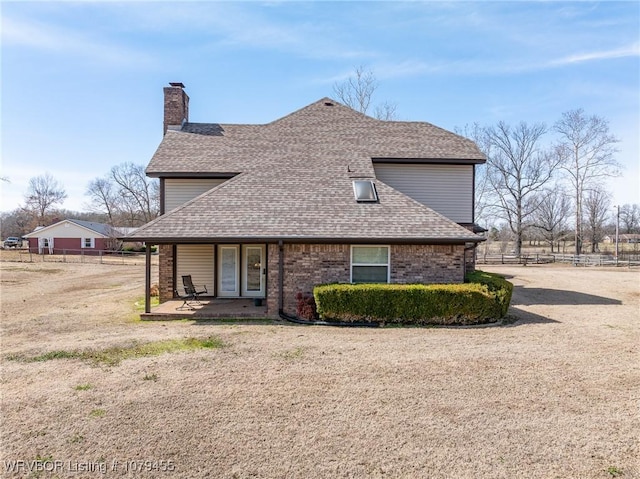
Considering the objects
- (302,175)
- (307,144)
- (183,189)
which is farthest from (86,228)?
(302,175)

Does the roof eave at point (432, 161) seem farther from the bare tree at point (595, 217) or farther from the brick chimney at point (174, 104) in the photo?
the bare tree at point (595, 217)

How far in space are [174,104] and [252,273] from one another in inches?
343

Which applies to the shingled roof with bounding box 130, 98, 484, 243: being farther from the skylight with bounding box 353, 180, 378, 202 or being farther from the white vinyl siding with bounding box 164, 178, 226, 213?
the white vinyl siding with bounding box 164, 178, 226, 213

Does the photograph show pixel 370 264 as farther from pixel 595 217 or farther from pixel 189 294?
pixel 595 217

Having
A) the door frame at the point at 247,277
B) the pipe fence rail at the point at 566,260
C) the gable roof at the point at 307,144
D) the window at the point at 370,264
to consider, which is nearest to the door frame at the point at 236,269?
→ the door frame at the point at 247,277

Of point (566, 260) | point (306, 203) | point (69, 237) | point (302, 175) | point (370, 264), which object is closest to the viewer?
point (370, 264)

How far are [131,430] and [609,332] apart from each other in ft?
33.9

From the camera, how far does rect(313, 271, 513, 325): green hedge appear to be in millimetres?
10281

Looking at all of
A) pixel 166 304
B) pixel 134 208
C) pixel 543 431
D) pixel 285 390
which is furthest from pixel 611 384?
pixel 134 208

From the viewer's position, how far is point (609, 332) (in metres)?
9.59

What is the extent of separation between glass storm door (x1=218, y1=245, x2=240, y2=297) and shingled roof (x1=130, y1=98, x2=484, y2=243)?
2256 mm

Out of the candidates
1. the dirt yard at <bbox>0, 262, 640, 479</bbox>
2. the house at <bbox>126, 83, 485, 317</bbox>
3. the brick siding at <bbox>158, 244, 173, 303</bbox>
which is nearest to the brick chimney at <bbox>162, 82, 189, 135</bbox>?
the house at <bbox>126, 83, 485, 317</bbox>

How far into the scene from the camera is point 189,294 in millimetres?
12344

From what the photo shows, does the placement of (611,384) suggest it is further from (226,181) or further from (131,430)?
(226,181)
